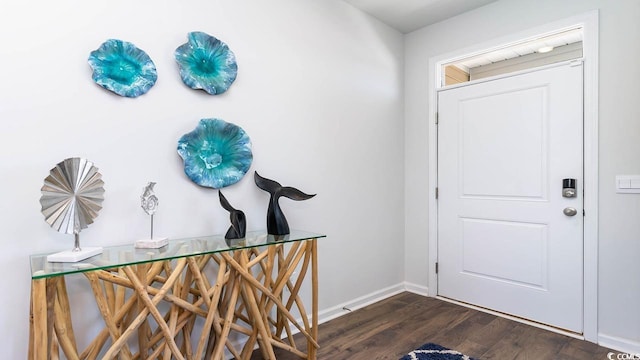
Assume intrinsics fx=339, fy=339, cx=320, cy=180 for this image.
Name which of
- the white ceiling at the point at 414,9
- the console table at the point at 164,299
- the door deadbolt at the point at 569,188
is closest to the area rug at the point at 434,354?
the console table at the point at 164,299

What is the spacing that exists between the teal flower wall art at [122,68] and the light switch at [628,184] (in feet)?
9.57

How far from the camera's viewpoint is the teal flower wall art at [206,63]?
6.21 feet

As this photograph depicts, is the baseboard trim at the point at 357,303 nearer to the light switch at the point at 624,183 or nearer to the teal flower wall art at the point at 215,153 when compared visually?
the teal flower wall art at the point at 215,153

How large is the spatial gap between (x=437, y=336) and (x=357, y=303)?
719 mm

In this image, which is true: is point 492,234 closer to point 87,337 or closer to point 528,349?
point 528,349

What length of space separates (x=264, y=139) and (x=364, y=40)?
1.43 metres

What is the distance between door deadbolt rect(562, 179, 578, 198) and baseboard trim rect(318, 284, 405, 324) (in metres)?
1.62

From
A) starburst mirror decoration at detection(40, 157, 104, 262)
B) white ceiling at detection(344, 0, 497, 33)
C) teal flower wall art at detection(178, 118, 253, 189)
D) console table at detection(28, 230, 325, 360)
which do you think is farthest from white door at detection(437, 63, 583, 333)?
starburst mirror decoration at detection(40, 157, 104, 262)

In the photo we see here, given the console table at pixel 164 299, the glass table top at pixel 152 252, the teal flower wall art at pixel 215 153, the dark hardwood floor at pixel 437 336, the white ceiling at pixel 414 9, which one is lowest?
the dark hardwood floor at pixel 437 336

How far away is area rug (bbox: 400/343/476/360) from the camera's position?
2068 millimetres

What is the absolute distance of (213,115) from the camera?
2.03 metres

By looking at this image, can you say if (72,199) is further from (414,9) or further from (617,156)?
(617,156)

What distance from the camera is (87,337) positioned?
1.60m

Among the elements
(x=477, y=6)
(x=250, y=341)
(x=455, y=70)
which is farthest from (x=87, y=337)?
(x=477, y=6)
